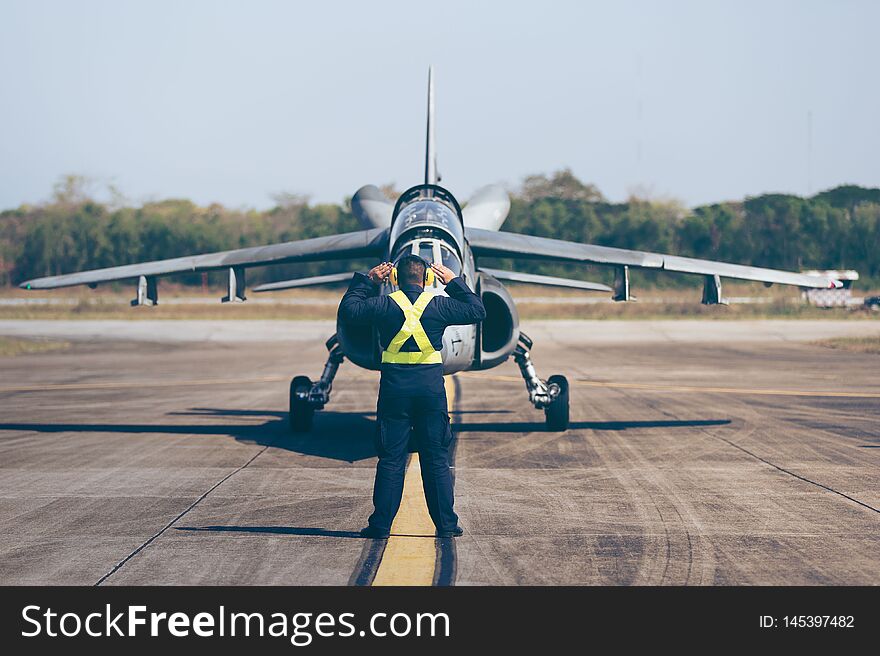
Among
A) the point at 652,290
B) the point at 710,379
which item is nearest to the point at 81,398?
the point at 710,379

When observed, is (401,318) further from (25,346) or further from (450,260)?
(25,346)

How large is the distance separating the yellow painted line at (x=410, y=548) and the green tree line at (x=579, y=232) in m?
45.4

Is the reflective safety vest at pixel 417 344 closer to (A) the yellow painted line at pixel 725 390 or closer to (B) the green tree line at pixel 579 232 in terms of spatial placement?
(A) the yellow painted line at pixel 725 390

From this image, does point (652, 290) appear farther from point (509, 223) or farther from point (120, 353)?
point (120, 353)

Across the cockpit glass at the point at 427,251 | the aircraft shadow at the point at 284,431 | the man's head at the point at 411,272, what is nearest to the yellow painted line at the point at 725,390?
the aircraft shadow at the point at 284,431

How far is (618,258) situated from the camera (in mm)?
17250

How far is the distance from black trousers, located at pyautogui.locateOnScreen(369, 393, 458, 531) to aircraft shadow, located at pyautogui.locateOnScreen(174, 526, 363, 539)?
336 mm

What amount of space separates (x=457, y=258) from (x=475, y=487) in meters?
3.78

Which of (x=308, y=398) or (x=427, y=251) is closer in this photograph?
(x=427, y=251)

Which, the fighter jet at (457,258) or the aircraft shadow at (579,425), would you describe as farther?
the aircraft shadow at (579,425)

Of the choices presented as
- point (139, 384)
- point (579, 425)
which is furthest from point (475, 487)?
point (139, 384)

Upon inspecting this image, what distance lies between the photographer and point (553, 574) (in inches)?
293

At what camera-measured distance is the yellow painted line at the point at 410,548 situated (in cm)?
738

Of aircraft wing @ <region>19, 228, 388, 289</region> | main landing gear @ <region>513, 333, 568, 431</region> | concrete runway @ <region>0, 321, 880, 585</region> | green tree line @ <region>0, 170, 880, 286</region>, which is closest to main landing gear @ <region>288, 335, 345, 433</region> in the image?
concrete runway @ <region>0, 321, 880, 585</region>
